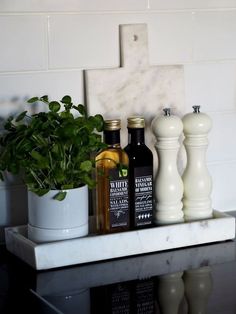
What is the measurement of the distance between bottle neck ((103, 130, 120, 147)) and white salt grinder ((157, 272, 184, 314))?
29cm

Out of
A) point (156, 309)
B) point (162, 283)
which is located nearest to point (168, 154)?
point (162, 283)

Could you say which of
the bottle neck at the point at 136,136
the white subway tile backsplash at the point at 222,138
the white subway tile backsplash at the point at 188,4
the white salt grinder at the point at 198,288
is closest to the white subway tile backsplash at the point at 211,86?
the white subway tile backsplash at the point at 222,138

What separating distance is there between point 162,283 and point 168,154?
31cm

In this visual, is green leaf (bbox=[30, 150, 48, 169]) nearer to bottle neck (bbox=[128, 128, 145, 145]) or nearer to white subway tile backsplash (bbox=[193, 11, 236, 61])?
bottle neck (bbox=[128, 128, 145, 145])

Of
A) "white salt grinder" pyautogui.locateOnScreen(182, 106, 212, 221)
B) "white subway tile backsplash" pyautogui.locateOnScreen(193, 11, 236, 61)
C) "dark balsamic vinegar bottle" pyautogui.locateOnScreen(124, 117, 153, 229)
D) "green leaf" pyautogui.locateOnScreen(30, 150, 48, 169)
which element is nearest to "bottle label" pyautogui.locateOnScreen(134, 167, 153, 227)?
"dark balsamic vinegar bottle" pyautogui.locateOnScreen(124, 117, 153, 229)

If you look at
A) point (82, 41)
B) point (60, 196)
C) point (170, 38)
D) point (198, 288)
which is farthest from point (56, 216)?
point (170, 38)

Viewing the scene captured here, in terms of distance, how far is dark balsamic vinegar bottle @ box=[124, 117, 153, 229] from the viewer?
4.88 ft

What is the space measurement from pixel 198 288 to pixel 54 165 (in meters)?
0.35

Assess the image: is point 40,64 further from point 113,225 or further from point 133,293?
point 133,293

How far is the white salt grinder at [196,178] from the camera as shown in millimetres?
1565

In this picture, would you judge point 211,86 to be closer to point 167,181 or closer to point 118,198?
point 167,181

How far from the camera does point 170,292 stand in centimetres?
129

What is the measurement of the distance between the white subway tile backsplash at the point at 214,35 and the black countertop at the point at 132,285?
48 cm

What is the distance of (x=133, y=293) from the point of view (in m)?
1.29
